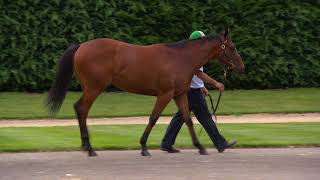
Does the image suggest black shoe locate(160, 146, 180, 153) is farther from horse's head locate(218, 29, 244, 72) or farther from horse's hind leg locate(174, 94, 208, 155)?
horse's head locate(218, 29, 244, 72)

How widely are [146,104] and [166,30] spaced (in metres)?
2.88

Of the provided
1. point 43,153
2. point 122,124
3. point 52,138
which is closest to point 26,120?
point 122,124

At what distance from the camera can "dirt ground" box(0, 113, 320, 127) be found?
15.8m

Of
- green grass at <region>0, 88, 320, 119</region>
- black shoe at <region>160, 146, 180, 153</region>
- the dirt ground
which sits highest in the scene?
black shoe at <region>160, 146, 180, 153</region>

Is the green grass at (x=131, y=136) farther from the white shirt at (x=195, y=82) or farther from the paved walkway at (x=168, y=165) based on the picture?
the white shirt at (x=195, y=82)

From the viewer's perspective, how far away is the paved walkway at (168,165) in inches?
344

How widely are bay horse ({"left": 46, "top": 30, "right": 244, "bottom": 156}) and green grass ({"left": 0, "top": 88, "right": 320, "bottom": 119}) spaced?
636cm

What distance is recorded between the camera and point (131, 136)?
12672 mm

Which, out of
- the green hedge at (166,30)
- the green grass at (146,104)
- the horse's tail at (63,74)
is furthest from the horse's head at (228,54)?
the green hedge at (166,30)

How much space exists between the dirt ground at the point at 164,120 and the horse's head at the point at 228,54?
199 inches

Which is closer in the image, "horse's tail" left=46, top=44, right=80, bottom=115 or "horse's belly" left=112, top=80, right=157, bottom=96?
"horse's belly" left=112, top=80, right=157, bottom=96

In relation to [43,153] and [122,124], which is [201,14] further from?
[43,153]

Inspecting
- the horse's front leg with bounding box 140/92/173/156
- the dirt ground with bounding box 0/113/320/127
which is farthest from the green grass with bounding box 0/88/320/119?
the horse's front leg with bounding box 140/92/173/156

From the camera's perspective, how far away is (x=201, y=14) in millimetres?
20719
